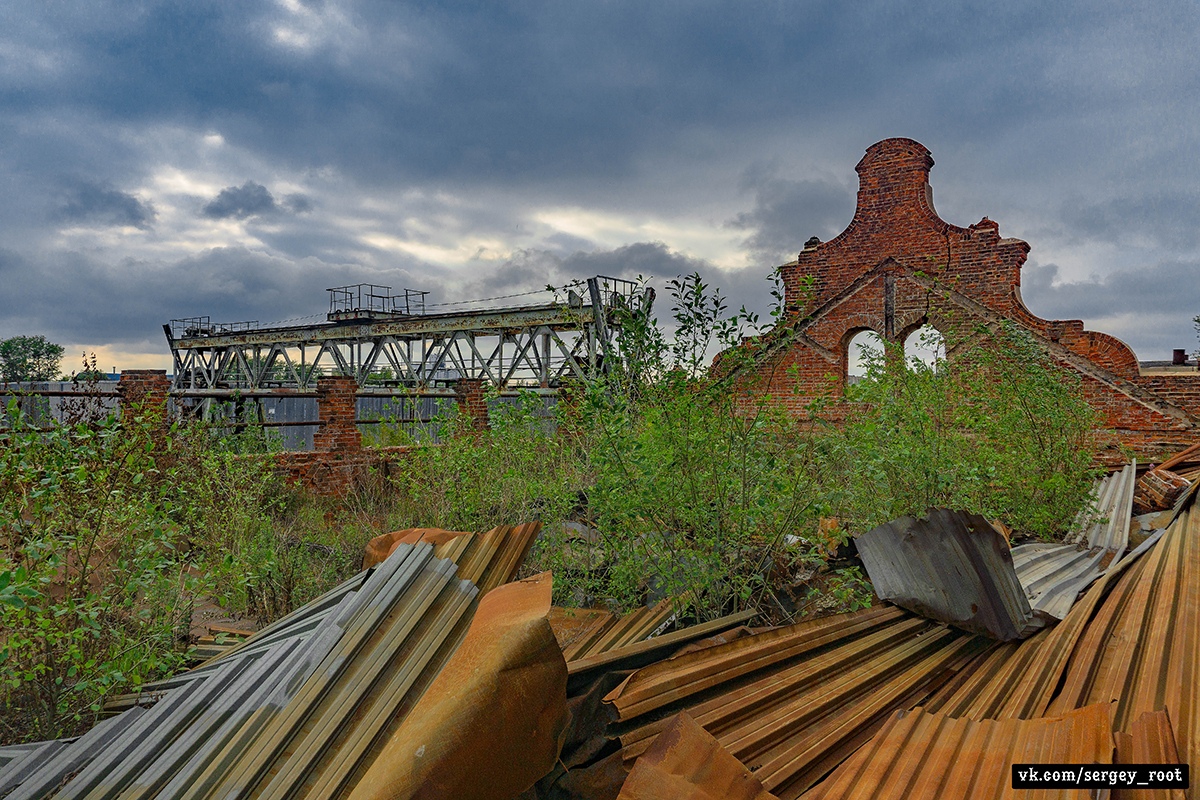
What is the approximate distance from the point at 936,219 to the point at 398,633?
1261 centimetres

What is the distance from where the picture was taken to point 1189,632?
2.83 meters

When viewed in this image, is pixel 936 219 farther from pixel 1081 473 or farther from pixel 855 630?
pixel 855 630

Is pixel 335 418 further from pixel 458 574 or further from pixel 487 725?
pixel 487 725

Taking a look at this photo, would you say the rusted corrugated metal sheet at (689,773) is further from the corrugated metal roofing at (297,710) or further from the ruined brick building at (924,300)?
the ruined brick building at (924,300)

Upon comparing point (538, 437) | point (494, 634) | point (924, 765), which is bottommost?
point (924, 765)

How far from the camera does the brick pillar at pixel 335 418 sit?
9211mm

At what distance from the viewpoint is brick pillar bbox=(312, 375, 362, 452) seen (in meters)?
9.21

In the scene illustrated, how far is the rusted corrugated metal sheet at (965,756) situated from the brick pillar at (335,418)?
8.34 meters

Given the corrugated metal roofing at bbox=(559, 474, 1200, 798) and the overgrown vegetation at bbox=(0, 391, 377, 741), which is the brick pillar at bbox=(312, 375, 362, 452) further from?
the corrugated metal roofing at bbox=(559, 474, 1200, 798)

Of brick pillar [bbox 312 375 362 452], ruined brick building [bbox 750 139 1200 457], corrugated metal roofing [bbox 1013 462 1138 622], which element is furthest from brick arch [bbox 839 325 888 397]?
brick pillar [bbox 312 375 362 452]

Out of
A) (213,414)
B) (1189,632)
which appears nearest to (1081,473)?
(1189,632)

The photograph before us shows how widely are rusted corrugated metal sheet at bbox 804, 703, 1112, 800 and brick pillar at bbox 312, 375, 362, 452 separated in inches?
328

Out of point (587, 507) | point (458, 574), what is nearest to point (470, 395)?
point (587, 507)

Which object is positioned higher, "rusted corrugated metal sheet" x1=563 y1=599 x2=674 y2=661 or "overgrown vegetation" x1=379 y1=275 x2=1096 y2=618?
"overgrown vegetation" x1=379 y1=275 x2=1096 y2=618
